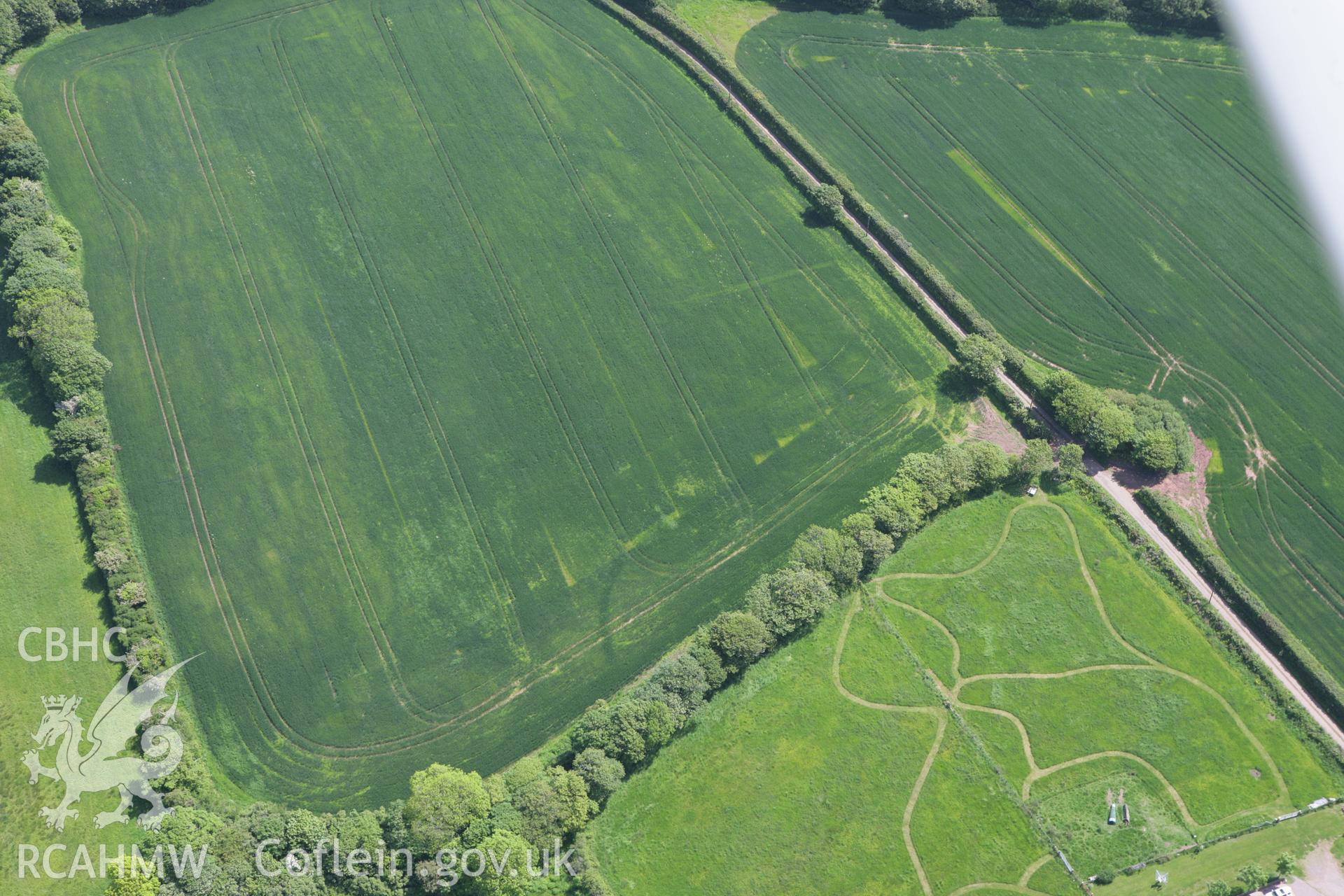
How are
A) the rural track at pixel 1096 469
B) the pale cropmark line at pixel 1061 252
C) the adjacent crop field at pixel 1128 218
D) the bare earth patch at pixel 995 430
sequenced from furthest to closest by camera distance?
1. the pale cropmark line at pixel 1061 252
2. the bare earth patch at pixel 995 430
3. the adjacent crop field at pixel 1128 218
4. the rural track at pixel 1096 469

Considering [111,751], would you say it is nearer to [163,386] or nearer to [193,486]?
[193,486]

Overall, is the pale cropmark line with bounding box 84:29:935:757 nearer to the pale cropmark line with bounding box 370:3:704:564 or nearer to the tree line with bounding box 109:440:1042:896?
the pale cropmark line with bounding box 370:3:704:564

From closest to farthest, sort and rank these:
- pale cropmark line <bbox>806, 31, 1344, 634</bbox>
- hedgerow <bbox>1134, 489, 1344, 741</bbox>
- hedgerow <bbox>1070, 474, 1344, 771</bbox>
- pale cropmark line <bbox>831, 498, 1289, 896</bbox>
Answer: pale cropmark line <bbox>831, 498, 1289, 896</bbox>, hedgerow <bbox>1070, 474, 1344, 771</bbox>, hedgerow <bbox>1134, 489, 1344, 741</bbox>, pale cropmark line <bbox>806, 31, 1344, 634</bbox>

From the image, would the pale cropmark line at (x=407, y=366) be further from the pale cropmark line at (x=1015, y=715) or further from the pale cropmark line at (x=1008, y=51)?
the pale cropmark line at (x=1008, y=51)

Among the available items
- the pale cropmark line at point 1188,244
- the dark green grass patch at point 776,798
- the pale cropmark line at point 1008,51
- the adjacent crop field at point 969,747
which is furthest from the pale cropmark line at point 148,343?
the pale cropmark line at point 1188,244

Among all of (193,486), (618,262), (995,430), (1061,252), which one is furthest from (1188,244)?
(193,486)

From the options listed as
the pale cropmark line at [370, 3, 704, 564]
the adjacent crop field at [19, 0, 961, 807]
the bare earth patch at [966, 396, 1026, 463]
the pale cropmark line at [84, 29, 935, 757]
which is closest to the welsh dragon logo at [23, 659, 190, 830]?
the adjacent crop field at [19, 0, 961, 807]

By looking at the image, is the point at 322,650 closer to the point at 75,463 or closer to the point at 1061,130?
the point at 75,463
